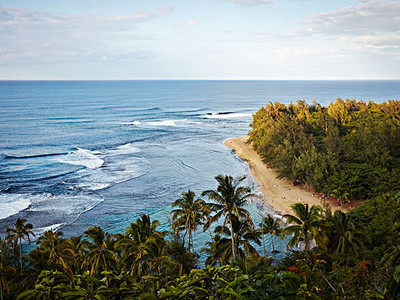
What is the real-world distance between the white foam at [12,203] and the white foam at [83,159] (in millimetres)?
19009

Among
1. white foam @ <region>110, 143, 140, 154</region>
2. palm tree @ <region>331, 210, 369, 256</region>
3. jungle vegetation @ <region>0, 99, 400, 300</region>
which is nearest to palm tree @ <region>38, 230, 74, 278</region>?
jungle vegetation @ <region>0, 99, 400, 300</region>

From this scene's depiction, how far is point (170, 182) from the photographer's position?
62750 mm

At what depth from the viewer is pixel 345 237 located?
28.2m

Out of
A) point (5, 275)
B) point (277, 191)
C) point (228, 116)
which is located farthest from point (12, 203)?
point (228, 116)

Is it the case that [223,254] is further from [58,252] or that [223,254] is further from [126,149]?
[126,149]

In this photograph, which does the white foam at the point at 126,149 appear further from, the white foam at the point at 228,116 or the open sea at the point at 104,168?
the white foam at the point at 228,116

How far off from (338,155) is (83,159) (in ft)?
183

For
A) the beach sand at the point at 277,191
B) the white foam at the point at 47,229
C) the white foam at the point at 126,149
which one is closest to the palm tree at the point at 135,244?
the white foam at the point at 47,229

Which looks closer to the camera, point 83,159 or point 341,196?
point 341,196

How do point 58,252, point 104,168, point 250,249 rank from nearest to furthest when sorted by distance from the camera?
point 58,252, point 250,249, point 104,168

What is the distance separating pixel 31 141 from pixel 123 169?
131 feet

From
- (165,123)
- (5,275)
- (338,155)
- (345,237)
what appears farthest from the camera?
(165,123)

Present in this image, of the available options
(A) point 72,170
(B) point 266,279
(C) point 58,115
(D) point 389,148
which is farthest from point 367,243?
(C) point 58,115

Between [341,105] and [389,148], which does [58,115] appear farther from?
[389,148]
